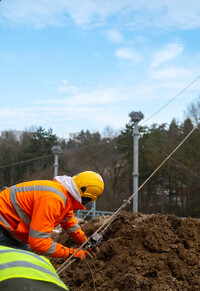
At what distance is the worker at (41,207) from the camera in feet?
12.3

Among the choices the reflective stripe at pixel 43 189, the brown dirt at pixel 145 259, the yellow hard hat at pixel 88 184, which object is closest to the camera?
the reflective stripe at pixel 43 189

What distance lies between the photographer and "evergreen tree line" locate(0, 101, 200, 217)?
29.8 meters

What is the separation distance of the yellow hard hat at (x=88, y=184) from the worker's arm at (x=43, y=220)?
0.46 meters

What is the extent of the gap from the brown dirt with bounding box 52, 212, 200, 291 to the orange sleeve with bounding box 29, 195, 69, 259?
153cm

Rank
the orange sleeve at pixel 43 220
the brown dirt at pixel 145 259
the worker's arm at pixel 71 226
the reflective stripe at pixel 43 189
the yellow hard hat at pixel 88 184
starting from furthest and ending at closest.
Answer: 1. the worker's arm at pixel 71 226
2. the brown dirt at pixel 145 259
3. the yellow hard hat at pixel 88 184
4. the reflective stripe at pixel 43 189
5. the orange sleeve at pixel 43 220

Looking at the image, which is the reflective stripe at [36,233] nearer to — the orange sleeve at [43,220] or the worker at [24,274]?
the orange sleeve at [43,220]

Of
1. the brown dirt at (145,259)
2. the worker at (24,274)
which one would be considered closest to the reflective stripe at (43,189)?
the brown dirt at (145,259)

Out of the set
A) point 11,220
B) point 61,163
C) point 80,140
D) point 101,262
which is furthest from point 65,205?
point 80,140

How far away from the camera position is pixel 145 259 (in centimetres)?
516

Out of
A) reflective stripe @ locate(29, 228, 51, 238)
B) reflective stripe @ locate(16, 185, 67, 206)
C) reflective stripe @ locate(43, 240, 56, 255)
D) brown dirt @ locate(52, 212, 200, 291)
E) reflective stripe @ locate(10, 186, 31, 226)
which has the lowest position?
brown dirt @ locate(52, 212, 200, 291)

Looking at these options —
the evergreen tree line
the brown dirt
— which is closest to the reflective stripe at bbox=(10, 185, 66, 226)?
the brown dirt

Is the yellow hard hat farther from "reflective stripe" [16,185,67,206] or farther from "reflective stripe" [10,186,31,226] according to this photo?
"reflective stripe" [10,186,31,226]

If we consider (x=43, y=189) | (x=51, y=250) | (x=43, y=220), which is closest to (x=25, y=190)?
(x=43, y=189)

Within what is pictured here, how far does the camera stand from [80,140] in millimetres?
42000
